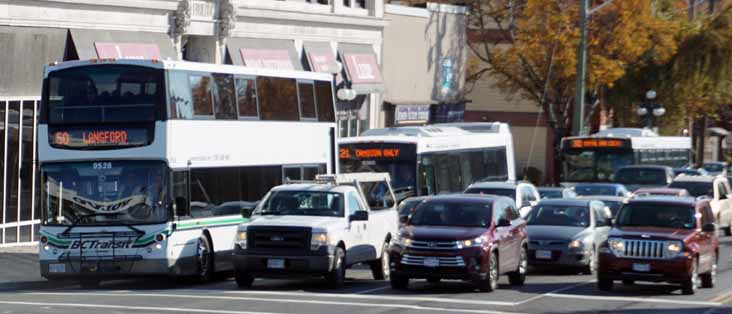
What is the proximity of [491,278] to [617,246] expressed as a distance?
2374 mm

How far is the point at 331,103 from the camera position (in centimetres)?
3044

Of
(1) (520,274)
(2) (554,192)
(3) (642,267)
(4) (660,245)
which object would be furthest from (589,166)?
(3) (642,267)

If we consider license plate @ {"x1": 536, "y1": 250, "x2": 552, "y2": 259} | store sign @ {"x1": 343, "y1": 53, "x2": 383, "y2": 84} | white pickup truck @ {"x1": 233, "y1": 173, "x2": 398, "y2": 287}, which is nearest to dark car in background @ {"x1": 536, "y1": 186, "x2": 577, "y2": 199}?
license plate @ {"x1": 536, "y1": 250, "x2": 552, "y2": 259}

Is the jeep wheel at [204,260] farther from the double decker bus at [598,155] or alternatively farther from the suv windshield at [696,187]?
the double decker bus at [598,155]

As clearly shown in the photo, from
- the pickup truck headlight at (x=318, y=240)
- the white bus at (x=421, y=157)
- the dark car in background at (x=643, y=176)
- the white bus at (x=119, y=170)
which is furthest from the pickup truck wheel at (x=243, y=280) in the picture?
the dark car in background at (x=643, y=176)

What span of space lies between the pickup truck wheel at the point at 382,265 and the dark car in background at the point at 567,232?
3.43 meters

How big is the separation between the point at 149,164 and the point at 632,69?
46.1 meters

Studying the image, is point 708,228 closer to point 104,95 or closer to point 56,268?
point 104,95

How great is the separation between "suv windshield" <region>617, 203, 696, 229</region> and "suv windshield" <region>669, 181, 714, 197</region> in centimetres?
1764

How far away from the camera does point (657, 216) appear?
82.1 feet

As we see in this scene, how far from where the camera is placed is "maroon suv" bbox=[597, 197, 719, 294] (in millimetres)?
23672

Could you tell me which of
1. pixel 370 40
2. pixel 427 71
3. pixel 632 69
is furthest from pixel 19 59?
pixel 632 69

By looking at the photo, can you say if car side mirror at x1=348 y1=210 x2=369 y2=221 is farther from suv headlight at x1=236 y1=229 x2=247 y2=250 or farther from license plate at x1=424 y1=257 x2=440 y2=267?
suv headlight at x1=236 y1=229 x2=247 y2=250

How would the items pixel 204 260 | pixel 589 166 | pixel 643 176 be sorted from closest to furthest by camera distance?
pixel 204 260 < pixel 643 176 < pixel 589 166
